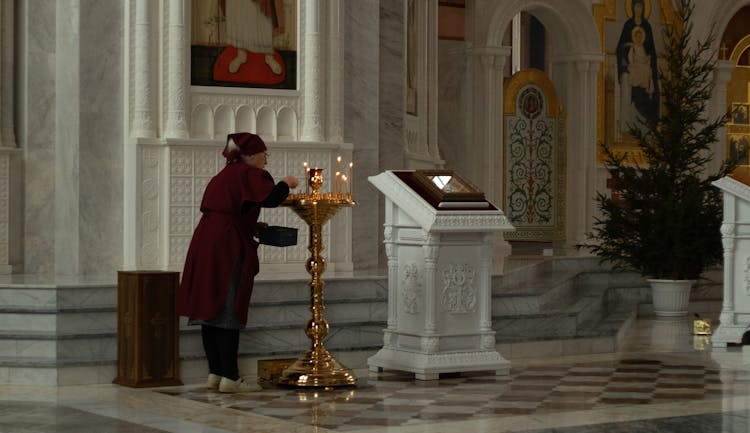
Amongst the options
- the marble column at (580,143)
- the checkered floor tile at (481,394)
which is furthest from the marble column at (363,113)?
the marble column at (580,143)

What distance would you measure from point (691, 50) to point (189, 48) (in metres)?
9.75

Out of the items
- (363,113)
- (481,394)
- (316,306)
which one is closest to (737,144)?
(363,113)

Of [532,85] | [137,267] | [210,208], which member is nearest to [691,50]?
[532,85]

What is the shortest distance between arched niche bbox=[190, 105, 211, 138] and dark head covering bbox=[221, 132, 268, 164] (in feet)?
8.81

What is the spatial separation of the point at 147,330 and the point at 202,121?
2.84 metres

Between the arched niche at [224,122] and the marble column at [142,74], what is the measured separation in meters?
0.56

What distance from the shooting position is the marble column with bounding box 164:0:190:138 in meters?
11.3

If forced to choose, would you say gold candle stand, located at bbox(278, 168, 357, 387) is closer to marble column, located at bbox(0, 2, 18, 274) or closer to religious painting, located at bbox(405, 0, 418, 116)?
marble column, located at bbox(0, 2, 18, 274)

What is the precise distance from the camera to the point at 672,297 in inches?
554

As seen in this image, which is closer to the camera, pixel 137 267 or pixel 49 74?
pixel 137 267

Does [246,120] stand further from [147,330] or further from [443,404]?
[443,404]

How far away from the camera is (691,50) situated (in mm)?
19297

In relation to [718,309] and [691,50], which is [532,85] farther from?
[718,309]

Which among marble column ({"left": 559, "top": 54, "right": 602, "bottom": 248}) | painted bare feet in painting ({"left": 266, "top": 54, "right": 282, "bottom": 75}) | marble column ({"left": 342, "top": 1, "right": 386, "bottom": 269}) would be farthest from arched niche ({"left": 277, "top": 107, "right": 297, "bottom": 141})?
marble column ({"left": 559, "top": 54, "right": 602, "bottom": 248})
